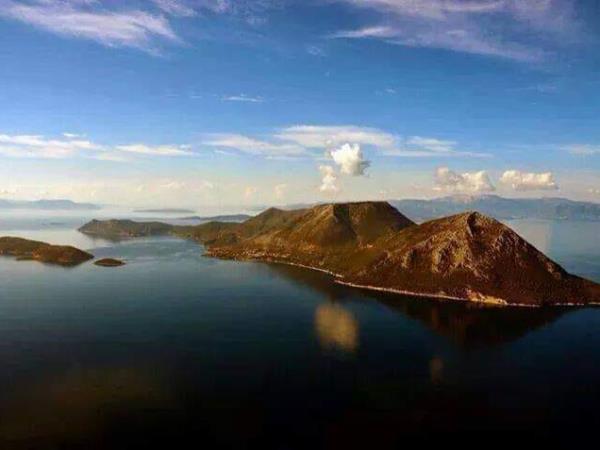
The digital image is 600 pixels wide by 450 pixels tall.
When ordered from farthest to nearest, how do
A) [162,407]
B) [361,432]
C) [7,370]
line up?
[7,370] → [162,407] → [361,432]

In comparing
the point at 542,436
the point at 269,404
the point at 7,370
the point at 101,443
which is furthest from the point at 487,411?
the point at 7,370

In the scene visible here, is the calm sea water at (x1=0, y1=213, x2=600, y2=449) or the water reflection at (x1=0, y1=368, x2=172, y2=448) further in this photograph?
the calm sea water at (x1=0, y1=213, x2=600, y2=449)

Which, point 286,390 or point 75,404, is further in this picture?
point 286,390

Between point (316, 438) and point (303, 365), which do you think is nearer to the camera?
point (316, 438)

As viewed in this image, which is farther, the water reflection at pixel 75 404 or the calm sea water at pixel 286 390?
the calm sea water at pixel 286 390

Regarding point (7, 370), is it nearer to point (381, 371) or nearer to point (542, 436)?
point (381, 371)

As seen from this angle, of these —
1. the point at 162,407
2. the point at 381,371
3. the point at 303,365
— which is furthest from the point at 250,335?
the point at 162,407

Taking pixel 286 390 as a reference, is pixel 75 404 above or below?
below

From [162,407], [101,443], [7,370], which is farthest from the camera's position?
[7,370]

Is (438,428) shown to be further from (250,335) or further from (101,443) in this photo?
(250,335)
